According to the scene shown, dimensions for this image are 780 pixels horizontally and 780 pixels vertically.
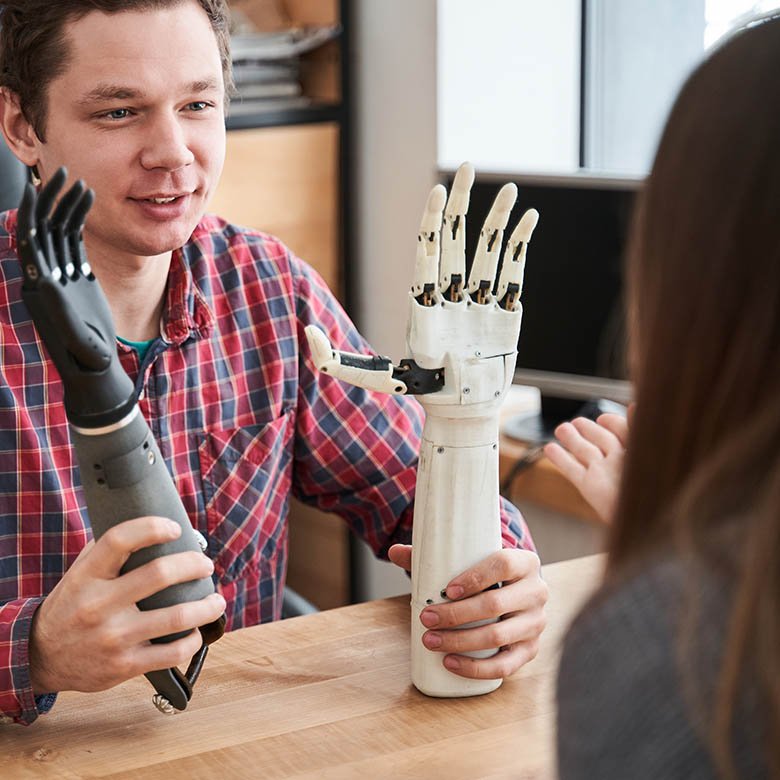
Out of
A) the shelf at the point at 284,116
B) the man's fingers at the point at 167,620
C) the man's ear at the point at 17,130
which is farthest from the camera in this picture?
the shelf at the point at 284,116

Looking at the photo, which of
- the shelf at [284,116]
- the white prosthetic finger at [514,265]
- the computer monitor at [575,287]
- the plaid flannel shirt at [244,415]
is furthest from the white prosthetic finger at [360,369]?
the shelf at [284,116]

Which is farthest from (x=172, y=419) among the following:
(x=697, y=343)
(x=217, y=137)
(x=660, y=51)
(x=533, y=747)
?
(x=660, y=51)

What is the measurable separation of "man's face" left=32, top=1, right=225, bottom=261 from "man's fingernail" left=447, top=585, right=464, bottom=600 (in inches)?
19.6

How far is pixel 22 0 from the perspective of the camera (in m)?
1.32

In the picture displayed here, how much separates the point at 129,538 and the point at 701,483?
1.48 feet

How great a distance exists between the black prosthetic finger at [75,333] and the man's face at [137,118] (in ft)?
1.45

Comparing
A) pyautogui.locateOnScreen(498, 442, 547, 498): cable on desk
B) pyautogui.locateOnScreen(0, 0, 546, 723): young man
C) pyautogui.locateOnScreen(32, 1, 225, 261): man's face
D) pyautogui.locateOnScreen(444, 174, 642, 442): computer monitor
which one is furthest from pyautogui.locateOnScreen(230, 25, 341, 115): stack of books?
pyautogui.locateOnScreen(32, 1, 225, 261): man's face

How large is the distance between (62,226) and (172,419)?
1.75 ft

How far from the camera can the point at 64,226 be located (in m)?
0.85

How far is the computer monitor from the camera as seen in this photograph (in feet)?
6.55

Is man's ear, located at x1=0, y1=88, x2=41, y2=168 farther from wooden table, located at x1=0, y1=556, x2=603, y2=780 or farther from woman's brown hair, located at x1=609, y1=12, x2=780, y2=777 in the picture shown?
woman's brown hair, located at x1=609, y1=12, x2=780, y2=777

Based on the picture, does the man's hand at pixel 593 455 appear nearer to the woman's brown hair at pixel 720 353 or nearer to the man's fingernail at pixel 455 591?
the man's fingernail at pixel 455 591

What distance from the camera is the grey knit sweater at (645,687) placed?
569mm

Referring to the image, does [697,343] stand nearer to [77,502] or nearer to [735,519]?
[735,519]
